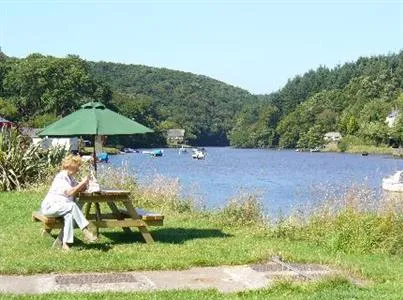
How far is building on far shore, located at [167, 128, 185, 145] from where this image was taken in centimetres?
16500

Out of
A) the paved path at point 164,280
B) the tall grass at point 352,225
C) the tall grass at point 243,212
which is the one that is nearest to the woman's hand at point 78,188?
the paved path at point 164,280

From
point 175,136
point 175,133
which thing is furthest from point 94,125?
point 175,133

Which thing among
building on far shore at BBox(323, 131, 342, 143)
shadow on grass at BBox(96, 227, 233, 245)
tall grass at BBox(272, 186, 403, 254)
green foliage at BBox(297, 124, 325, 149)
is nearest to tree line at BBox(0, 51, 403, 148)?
green foliage at BBox(297, 124, 325, 149)

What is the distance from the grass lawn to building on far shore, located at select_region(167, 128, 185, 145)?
150 metres

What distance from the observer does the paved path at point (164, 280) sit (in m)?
8.25

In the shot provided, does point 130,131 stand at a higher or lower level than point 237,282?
higher

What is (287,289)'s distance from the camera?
26.4 ft

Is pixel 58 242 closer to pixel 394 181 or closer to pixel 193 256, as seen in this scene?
pixel 193 256

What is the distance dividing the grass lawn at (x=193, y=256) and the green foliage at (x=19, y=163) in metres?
6.97

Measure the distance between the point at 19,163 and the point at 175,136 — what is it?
147 m

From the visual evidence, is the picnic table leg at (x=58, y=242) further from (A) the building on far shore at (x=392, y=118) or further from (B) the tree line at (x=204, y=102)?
(A) the building on far shore at (x=392, y=118)

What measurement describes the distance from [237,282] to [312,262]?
180cm

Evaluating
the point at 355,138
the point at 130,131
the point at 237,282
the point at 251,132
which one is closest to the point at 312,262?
the point at 237,282

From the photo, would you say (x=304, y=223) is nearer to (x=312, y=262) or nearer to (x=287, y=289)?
(x=312, y=262)
